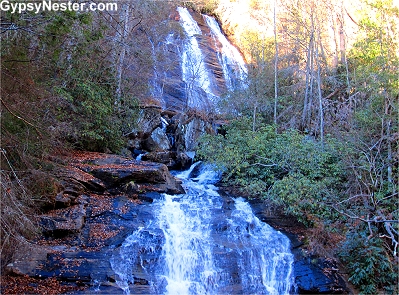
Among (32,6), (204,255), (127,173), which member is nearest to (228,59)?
(127,173)

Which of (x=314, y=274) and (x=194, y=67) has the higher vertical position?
(x=194, y=67)

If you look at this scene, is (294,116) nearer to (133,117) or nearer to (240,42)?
(133,117)

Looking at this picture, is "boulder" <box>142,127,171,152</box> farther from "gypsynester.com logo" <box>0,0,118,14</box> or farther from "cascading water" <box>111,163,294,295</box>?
"gypsynester.com logo" <box>0,0,118,14</box>

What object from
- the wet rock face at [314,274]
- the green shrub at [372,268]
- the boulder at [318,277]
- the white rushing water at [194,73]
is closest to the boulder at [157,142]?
the white rushing water at [194,73]

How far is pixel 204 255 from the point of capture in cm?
877

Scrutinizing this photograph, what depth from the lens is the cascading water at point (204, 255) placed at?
8180 millimetres

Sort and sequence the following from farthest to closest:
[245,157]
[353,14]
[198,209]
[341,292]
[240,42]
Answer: [240,42], [353,14], [245,157], [198,209], [341,292]

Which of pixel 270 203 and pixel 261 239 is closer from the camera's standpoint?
pixel 261 239

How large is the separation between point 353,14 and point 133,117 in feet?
49.2

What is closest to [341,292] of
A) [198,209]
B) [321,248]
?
[321,248]

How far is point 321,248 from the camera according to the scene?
9102 millimetres

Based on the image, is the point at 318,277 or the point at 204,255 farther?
the point at 204,255

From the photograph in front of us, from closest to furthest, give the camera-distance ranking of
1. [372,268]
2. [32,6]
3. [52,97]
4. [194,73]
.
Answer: [32,6]
[372,268]
[52,97]
[194,73]

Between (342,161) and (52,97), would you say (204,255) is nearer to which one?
(342,161)
